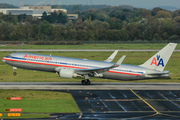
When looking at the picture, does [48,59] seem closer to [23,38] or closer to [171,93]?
[171,93]

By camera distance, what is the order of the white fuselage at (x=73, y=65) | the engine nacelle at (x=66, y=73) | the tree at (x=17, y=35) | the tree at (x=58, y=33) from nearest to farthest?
the engine nacelle at (x=66, y=73)
the white fuselage at (x=73, y=65)
the tree at (x=17, y=35)
the tree at (x=58, y=33)

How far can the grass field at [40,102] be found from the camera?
3472 cm

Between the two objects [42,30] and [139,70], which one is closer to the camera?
[139,70]

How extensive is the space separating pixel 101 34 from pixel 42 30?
40137mm

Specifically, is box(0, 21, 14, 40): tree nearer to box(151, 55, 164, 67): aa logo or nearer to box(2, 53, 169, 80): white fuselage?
box(2, 53, 169, 80): white fuselage

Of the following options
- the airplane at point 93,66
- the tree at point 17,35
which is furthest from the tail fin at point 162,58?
the tree at point 17,35

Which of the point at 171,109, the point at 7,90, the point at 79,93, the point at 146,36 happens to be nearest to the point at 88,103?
the point at 79,93

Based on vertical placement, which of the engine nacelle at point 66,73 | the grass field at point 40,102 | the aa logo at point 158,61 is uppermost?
the aa logo at point 158,61

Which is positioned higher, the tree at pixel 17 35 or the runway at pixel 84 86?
the runway at pixel 84 86

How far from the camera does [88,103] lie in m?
38.7

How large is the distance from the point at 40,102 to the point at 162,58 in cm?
2373

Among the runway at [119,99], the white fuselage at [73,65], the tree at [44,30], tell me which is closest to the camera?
the runway at [119,99]

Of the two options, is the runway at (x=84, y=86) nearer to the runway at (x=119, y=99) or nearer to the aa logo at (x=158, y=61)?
the runway at (x=119, y=99)

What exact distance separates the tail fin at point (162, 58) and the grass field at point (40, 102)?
17202 millimetres
